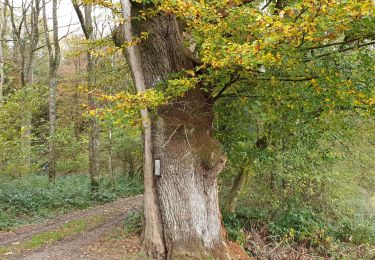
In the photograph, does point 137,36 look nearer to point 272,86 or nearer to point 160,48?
point 160,48

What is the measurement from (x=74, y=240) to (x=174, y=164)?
134 inches

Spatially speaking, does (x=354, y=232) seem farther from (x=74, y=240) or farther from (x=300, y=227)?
(x=74, y=240)

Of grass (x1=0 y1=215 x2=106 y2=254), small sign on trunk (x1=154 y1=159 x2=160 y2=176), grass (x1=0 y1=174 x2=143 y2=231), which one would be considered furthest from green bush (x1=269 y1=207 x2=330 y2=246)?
grass (x1=0 y1=174 x2=143 y2=231)

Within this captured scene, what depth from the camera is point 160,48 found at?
7.23 meters

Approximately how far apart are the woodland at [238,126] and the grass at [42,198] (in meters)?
0.09

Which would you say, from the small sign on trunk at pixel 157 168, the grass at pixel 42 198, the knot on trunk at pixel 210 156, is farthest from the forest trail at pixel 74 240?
the knot on trunk at pixel 210 156

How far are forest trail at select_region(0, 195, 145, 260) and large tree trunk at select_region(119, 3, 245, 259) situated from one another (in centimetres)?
77

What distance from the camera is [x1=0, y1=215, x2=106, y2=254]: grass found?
834 cm

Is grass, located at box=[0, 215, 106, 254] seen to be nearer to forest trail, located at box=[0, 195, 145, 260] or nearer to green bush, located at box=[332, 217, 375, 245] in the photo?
forest trail, located at box=[0, 195, 145, 260]

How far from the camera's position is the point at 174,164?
289 inches

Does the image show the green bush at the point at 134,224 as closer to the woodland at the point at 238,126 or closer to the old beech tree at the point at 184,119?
the woodland at the point at 238,126

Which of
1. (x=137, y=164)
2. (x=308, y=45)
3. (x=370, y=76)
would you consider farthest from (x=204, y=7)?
(x=137, y=164)

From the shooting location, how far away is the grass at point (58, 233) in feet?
27.3

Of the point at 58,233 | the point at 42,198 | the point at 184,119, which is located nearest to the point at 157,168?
the point at 184,119
